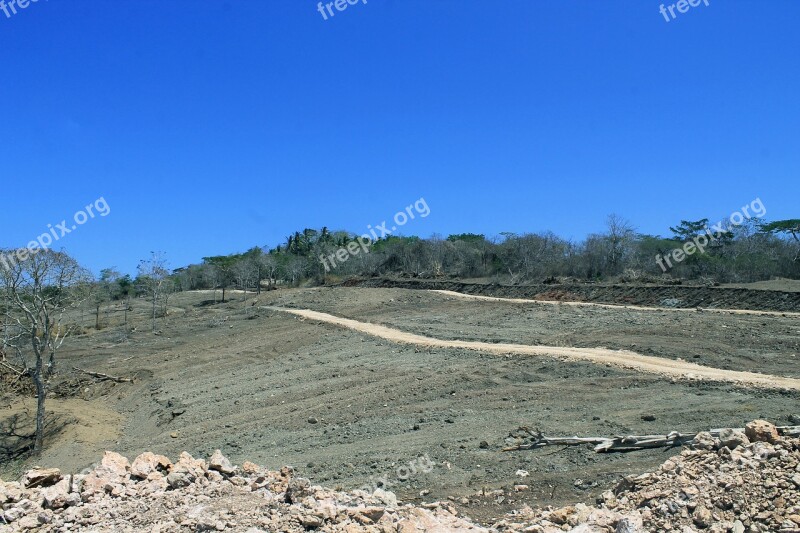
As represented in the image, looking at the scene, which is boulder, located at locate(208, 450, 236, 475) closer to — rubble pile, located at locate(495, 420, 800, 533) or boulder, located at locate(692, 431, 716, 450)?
rubble pile, located at locate(495, 420, 800, 533)

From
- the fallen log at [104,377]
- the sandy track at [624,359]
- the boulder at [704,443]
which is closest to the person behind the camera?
the boulder at [704,443]

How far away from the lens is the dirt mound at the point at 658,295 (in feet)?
77.6

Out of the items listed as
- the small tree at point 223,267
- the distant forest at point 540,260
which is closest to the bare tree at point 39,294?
the distant forest at point 540,260

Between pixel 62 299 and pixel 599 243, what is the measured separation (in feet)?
115

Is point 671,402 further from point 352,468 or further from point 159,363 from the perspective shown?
point 159,363

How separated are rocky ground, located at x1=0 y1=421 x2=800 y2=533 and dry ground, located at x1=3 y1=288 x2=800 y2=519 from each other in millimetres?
1155

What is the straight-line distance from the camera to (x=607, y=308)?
2405 cm

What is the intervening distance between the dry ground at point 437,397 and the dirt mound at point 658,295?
14.8 ft

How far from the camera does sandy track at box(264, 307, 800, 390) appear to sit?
1162 cm

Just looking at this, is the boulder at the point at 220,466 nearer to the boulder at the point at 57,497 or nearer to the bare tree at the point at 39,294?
the boulder at the point at 57,497

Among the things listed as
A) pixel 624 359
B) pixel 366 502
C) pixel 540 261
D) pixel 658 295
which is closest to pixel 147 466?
pixel 366 502

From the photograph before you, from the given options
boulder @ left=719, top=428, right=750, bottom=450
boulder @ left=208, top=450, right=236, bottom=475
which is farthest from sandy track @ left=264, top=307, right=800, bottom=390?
boulder @ left=208, top=450, right=236, bottom=475

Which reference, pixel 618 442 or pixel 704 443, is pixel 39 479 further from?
pixel 704 443

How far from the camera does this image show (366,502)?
650cm
